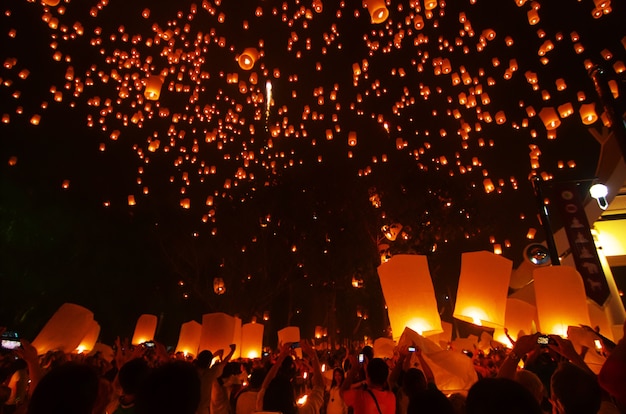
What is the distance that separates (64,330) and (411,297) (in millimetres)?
5201

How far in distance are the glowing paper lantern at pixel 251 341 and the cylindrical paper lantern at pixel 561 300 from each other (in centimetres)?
742

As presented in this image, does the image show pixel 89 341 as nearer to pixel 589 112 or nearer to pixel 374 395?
pixel 374 395

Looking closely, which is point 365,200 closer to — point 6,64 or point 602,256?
point 602,256

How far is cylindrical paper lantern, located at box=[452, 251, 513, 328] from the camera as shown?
17.6 feet

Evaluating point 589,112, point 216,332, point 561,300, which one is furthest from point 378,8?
point 216,332

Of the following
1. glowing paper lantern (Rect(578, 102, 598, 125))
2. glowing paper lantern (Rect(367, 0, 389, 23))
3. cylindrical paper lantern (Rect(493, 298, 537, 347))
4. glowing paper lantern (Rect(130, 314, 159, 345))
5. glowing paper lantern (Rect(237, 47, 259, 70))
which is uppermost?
glowing paper lantern (Rect(237, 47, 259, 70))

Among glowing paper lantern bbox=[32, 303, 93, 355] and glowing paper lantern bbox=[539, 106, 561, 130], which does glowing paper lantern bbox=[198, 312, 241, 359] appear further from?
glowing paper lantern bbox=[539, 106, 561, 130]

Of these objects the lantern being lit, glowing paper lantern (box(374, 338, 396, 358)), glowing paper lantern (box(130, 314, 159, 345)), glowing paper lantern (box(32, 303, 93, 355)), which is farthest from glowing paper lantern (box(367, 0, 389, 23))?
the lantern being lit

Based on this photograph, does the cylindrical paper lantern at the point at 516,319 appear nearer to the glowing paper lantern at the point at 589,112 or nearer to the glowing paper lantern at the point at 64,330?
the glowing paper lantern at the point at 589,112

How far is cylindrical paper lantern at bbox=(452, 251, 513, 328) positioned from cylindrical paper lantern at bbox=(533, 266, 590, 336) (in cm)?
88

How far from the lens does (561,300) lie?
5816 mm

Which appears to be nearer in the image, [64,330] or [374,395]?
[374,395]

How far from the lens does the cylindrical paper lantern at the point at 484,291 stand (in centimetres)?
536

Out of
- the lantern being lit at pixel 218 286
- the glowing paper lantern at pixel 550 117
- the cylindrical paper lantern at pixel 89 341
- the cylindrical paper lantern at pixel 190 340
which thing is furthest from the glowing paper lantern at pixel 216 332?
the lantern being lit at pixel 218 286
